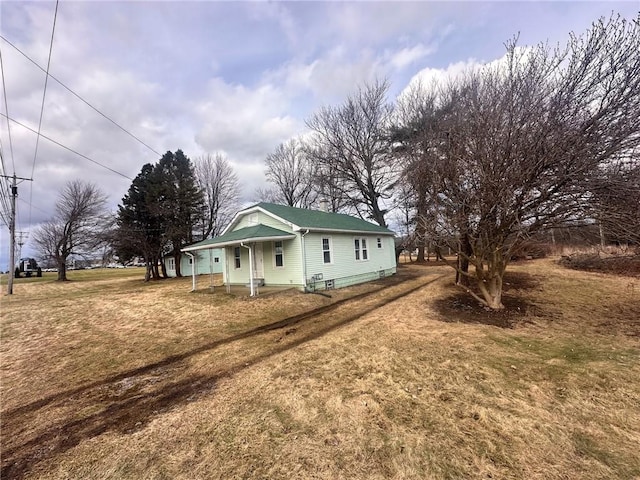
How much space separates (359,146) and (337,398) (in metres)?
22.4

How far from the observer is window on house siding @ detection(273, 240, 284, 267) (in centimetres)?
1321

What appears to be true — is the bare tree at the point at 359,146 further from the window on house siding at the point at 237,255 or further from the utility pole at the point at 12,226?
the utility pole at the point at 12,226

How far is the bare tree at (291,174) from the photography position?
30.0 meters

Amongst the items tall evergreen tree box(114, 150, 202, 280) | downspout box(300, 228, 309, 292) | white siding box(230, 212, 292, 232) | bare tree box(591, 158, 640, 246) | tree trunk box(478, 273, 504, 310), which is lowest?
tree trunk box(478, 273, 504, 310)

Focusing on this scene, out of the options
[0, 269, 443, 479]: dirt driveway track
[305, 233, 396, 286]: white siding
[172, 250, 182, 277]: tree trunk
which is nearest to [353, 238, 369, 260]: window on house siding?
[305, 233, 396, 286]: white siding

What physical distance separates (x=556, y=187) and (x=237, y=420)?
713 cm

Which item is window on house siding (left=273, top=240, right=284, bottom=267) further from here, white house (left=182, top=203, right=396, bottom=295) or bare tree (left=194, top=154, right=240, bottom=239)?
bare tree (left=194, top=154, right=240, bottom=239)

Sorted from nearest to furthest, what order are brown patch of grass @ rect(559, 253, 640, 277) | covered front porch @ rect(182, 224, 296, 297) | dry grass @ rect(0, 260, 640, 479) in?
dry grass @ rect(0, 260, 640, 479) → brown patch of grass @ rect(559, 253, 640, 277) → covered front porch @ rect(182, 224, 296, 297)

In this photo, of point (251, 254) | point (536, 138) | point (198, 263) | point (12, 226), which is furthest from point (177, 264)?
point (536, 138)

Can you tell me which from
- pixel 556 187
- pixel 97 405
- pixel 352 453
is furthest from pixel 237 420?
pixel 556 187

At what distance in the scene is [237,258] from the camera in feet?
50.1

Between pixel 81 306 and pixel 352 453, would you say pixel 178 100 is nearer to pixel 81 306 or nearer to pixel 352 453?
pixel 81 306

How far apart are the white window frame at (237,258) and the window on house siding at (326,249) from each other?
472 centimetres

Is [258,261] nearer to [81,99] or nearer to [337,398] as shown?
[81,99]
